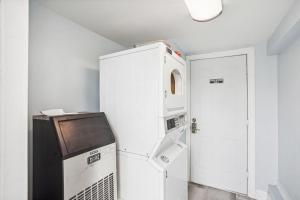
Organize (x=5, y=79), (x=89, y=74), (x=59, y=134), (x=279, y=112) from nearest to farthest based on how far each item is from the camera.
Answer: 1. (x=5, y=79)
2. (x=59, y=134)
3. (x=89, y=74)
4. (x=279, y=112)

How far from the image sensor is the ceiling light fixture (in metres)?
1.24

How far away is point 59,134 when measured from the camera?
1.07 m

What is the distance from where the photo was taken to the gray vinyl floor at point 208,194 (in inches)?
98.7

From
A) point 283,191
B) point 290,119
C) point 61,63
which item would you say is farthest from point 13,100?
point 283,191

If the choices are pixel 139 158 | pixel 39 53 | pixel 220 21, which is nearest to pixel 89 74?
pixel 39 53

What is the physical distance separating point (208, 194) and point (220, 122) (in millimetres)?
1207

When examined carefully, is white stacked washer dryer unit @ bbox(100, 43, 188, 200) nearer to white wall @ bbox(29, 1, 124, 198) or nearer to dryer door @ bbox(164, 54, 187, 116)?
dryer door @ bbox(164, 54, 187, 116)

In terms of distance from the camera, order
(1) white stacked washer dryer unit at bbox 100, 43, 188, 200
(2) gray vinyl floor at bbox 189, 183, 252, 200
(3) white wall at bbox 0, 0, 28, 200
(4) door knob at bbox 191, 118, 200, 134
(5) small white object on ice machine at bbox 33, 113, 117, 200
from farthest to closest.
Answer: (4) door knob at bbox 191, 118, 200, 134 → (2) gray vinyl floor at bbox 189, 183, 252, 200 → (1) white stacked washer dryer unit at bbox 100, 43, 188, 200 → (5) small white object on ice machine at bbox 33, 113, 117, 200 → (3) white wall at bbox 0, 0, 28, 200

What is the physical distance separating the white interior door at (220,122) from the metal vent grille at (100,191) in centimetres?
197

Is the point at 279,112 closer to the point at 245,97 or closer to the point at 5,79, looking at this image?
the point at 245,97

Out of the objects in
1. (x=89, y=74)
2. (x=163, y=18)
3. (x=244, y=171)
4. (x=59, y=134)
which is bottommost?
(x=244, y=171)

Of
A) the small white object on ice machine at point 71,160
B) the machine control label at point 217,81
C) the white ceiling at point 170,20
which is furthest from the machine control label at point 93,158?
the machine control label at point 217,81

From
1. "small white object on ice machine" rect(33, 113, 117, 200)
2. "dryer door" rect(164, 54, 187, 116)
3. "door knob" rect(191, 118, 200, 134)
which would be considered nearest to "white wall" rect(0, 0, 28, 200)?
"small white object on ice machine" rect(33, 113, 117, 200)

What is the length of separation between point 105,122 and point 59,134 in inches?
19.4
